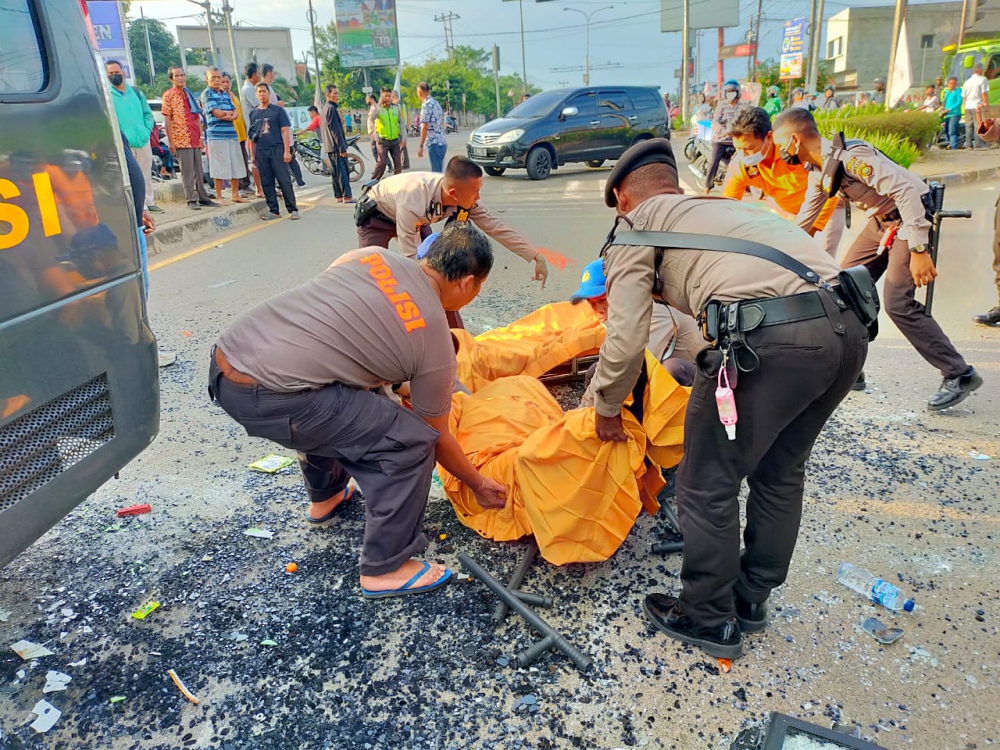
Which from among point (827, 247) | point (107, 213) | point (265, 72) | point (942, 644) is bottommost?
point (942, 644)

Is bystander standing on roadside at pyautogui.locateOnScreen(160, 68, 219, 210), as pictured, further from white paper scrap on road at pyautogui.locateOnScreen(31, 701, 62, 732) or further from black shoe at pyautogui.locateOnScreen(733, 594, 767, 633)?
black shoe at pyautogui.locateOnScreen(733, 594, 767, 633)

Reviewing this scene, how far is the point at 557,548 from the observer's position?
2.45 metres

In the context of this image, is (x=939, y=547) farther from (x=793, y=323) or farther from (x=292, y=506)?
(x=292, y=506)

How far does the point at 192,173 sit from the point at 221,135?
673 millimetres

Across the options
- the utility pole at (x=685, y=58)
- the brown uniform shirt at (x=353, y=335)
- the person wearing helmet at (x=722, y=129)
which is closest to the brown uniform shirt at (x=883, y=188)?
the brown uniform shirt at (x=353, y=335)

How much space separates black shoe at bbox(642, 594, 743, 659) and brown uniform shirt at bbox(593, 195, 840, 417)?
2.35 feet

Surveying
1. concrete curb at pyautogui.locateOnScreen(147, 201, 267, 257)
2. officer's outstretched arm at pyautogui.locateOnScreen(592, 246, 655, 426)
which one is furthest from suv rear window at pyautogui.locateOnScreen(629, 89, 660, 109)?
officer's outstretched arm at pyautogui.locateOnScreen(592, 246, 655, 426)

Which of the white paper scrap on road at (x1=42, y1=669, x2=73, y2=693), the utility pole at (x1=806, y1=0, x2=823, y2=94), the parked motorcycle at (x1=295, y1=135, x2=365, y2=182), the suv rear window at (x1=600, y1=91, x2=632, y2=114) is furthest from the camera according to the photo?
the utility pole at (x1=806, y1=0, x2=823, y2=94)

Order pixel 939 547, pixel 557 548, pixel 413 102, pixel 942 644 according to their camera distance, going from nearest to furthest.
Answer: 1. pixel 942 644
2. pixel 557 548
3. pixel 939 547
4. pixel 413 102

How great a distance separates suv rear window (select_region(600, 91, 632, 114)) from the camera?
1530 centimetres

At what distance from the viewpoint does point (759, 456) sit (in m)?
1.95

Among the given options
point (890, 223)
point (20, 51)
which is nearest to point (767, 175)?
point (890, 223)

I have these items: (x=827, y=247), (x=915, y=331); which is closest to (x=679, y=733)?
(x=915, y=331)

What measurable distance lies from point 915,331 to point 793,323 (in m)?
2.39
